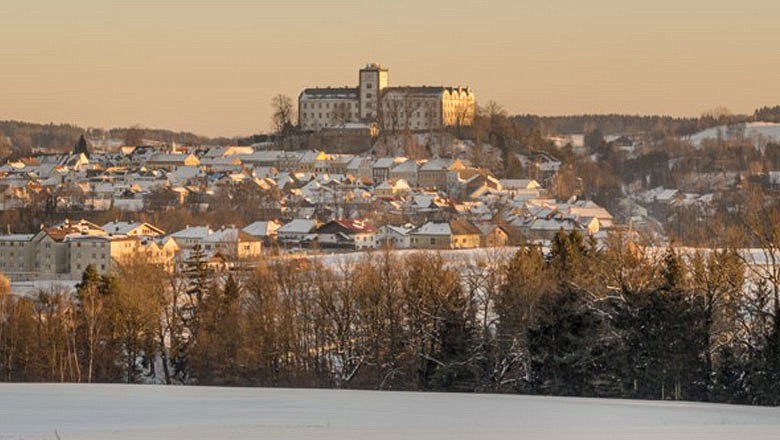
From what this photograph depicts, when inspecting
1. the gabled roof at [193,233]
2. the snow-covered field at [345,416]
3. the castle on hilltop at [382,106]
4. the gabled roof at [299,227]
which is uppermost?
the castle on hilltop at [382,106]

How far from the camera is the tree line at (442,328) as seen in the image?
16.0 meters

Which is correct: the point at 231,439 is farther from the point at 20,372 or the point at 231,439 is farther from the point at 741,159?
the point at 741,159

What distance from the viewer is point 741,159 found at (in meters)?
84.1

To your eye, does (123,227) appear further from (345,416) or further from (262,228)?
(345,416)

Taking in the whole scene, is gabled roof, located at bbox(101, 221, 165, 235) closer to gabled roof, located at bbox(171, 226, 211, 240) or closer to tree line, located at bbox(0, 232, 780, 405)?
gabled roof, located at bbox(171, 226, 211, 240)

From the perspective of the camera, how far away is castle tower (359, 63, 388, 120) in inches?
3167

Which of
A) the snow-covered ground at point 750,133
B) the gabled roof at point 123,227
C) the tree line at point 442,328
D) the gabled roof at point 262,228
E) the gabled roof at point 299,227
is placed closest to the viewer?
the tree line at point 442,328

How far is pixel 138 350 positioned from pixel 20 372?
1.72m

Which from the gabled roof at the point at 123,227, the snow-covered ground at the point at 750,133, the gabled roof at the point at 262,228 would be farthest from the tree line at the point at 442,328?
the snow-covered ground at the point at 750,133

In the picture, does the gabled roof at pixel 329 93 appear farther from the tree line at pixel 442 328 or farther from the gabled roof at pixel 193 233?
the tree line at pixel 442 328

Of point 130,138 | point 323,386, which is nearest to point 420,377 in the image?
point 323,386

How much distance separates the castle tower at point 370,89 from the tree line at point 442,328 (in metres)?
58.4

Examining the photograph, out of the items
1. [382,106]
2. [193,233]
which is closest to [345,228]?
[193,233]

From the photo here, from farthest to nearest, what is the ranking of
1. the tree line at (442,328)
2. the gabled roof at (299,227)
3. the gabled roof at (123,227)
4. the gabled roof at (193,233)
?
1. the gabled roof at (299,227)
2. the gabled roof at (193,233)
3. the gabled roof at (123,227)
4. the tree line at (442,328)
